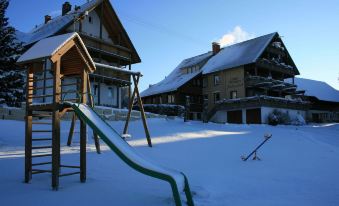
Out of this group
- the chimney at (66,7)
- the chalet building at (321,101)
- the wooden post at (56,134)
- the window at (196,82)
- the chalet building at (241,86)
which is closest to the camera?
the wooden post at (56,134)

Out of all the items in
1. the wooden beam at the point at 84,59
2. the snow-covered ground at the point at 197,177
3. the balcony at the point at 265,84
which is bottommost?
the snow-covered ground at the point at 197,177

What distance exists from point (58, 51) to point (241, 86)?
3508 centimetres

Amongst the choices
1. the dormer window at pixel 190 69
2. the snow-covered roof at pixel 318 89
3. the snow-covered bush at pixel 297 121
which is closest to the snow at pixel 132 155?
the snow-covered bush at pixel 297 121

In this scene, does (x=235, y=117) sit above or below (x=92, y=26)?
below

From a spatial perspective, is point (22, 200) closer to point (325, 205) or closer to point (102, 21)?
point (325, 205)

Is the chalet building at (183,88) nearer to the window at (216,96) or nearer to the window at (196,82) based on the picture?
the window at (196,82)

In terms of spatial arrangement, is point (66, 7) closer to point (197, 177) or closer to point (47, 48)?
point (47, 48)

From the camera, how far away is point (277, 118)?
37750 millimetres

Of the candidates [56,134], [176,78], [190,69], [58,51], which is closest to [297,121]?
[190,69]

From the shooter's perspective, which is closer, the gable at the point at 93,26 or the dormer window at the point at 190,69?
the gable at the point at 93,26

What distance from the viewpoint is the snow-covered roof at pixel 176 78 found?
151 feet

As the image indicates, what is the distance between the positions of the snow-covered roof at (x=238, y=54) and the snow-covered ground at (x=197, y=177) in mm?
24432

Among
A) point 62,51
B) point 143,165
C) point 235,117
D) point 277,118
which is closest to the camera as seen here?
point 143,165

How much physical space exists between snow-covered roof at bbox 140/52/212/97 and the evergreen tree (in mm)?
23612
